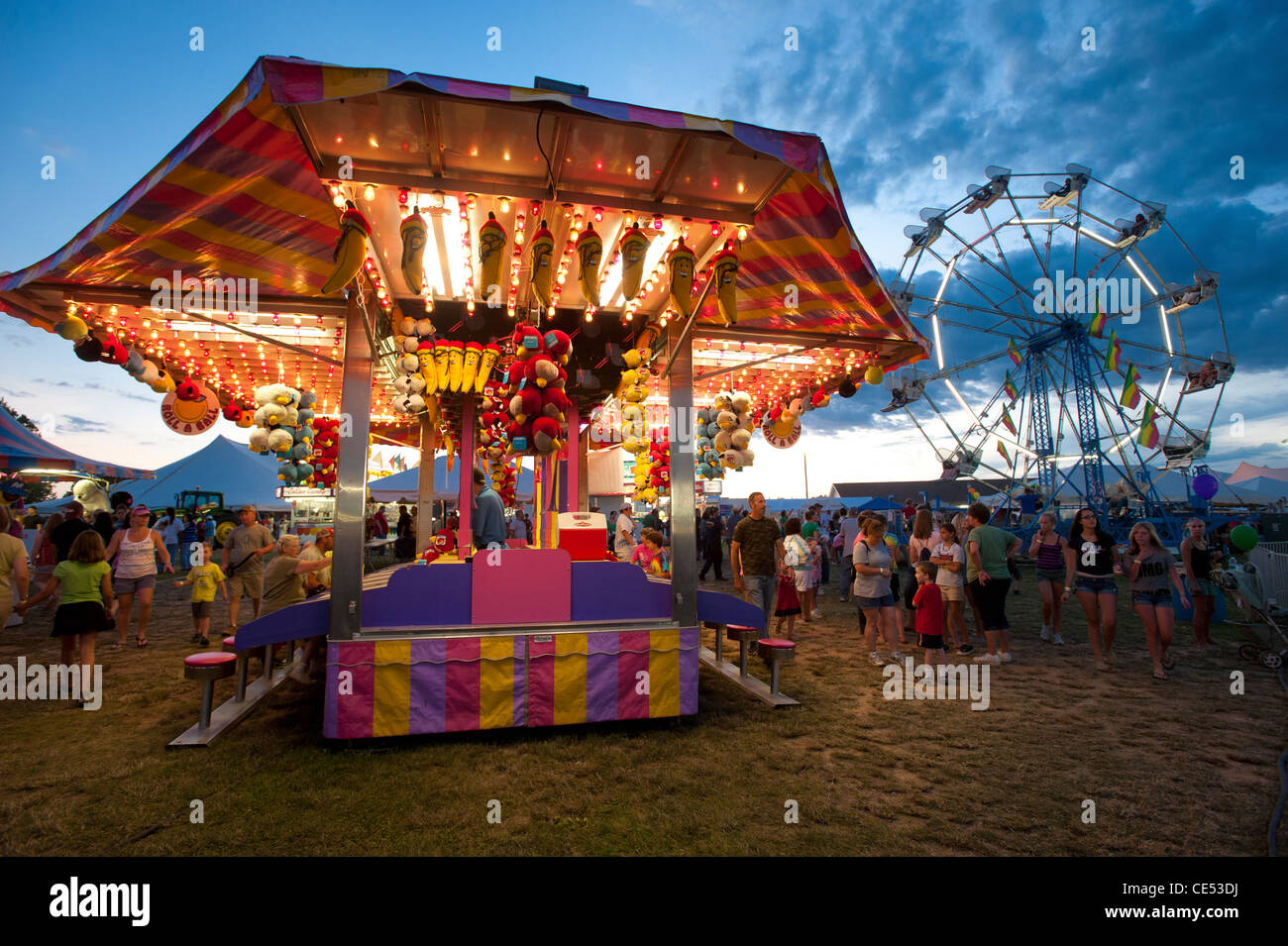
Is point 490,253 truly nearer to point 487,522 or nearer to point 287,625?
point 487,522

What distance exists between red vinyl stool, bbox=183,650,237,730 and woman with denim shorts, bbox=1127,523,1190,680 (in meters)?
7.79

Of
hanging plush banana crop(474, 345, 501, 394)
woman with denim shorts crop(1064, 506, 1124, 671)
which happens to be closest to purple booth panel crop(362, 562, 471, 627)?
hanging plush banana crop(474, 345, 501, 394)

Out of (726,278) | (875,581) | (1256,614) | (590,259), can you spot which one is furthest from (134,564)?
(1256,614)

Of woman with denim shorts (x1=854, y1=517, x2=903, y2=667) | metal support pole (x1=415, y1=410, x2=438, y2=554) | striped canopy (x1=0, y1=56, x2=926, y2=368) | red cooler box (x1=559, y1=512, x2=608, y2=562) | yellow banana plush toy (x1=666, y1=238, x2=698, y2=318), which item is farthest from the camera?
metal support pole (x1=415, y1=410, x2=438, y2=554)

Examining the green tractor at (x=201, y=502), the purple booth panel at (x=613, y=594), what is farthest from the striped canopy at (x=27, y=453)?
the purple booth panel at (x=613, y=594)

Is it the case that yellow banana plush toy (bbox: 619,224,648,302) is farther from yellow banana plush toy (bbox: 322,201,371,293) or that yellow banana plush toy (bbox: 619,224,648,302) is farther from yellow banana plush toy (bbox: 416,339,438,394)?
yellow banana plush toy (bbox: 416,339,438,394)

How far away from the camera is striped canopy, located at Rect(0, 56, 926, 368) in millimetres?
2713

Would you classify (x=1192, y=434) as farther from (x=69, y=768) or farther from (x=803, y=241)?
(x=69, y=768)

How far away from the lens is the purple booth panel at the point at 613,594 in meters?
4.36

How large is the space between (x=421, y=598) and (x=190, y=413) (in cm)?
402

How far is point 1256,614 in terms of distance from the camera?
698 cm

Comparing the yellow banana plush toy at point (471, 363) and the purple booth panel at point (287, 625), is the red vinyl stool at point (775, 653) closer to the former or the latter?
the purple booth panel at point (287, 625)
